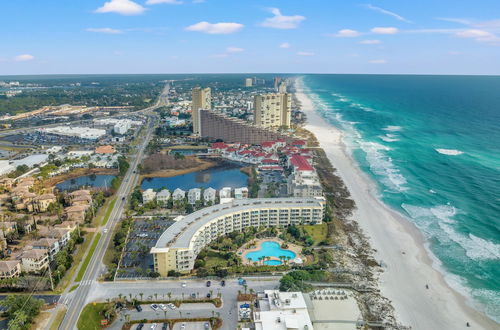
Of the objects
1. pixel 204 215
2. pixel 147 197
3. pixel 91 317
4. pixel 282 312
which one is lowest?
pixel 91 317

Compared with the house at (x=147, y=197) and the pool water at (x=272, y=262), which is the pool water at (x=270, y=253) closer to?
the pool water at (x=272, y=262)

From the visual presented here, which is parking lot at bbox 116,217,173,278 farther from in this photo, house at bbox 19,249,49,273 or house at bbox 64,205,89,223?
house at bbox 19,249,49,273

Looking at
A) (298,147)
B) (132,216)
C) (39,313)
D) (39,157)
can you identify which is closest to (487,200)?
(298,147)

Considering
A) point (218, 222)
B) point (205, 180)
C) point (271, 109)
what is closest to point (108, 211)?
point (218, 222)

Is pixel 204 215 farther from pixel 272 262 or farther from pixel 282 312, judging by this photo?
pixel 282 312

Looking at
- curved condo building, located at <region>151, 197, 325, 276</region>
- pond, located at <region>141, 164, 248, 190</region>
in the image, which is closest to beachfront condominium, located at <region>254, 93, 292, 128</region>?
pond, located at <region>141, 164, 248, 190</region>

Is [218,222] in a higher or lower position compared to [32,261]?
higher

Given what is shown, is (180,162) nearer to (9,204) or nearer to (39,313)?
(9,204)
